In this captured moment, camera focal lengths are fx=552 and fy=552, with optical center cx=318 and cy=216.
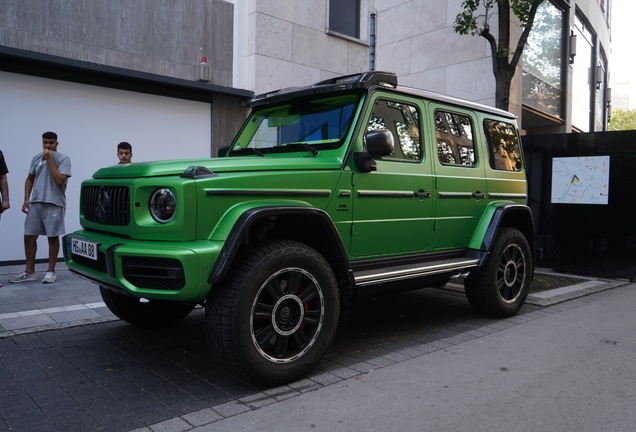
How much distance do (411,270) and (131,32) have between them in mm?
6869

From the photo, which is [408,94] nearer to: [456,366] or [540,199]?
[456,366]

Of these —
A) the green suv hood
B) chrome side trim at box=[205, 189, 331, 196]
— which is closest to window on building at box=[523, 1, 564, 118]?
the green suv hood

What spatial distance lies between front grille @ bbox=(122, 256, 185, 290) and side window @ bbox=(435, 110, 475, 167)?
283cm

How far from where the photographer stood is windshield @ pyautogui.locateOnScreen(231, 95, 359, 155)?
4.46 meters

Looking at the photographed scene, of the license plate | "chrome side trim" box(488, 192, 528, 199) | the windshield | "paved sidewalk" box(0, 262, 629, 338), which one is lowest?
"paved sidewalk" box(0, 262, 629, 338)

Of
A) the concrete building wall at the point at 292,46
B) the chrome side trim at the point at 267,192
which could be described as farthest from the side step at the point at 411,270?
the concrete building wall at the point at 292,46

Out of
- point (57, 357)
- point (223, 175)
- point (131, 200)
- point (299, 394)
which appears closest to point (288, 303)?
point (299, 394)

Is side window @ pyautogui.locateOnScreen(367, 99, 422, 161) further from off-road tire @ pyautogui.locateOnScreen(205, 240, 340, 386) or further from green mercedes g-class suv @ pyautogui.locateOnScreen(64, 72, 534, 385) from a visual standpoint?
off-road tire @ pyautogui.locateOnScreen(205, 240, 340, 386)

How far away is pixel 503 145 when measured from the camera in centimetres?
606

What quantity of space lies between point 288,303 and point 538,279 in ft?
19.0

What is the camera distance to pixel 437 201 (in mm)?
5055

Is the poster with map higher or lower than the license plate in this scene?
higher

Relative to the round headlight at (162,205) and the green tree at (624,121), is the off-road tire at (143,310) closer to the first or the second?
the round headlight at (162,205)

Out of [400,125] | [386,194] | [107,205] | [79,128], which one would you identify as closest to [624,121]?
[79,128]
